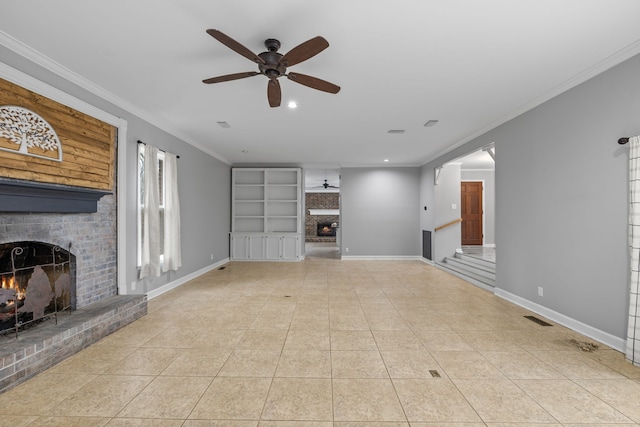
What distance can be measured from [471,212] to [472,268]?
355cm

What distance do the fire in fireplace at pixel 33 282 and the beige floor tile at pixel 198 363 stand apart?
1.31m

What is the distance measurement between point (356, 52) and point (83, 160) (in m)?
3.09

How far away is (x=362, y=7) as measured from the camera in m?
2.06

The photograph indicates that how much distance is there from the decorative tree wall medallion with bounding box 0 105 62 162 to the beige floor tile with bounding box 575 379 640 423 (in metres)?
4.93

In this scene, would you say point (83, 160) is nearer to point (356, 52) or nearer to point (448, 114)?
point (356, 52)

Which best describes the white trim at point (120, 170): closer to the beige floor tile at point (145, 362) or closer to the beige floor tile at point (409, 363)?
the beige floor tile at point (145, 362)

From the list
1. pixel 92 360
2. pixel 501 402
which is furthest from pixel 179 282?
pixel 501 402

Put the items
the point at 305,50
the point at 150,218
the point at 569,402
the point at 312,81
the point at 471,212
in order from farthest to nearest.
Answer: the point at 471,212 < the point at 150,218 < the point at 312,81 < the point at 305,50 < the point at 569,402

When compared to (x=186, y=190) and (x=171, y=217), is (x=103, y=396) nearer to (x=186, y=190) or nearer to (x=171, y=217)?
(x=171, y=217)

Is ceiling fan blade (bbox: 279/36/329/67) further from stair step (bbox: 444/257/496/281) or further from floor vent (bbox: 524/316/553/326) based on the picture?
stair step (bbox: 444/257/496/281)

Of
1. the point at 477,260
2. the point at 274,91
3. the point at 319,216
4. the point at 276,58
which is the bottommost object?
the point at 477,260

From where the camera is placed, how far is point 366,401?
78.8 inches

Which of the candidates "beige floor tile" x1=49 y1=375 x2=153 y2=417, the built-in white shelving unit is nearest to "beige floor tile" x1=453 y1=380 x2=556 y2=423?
"beige floor tile" x1=49 y1=375 x2=153 y2=417

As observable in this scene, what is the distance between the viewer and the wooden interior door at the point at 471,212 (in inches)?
354
